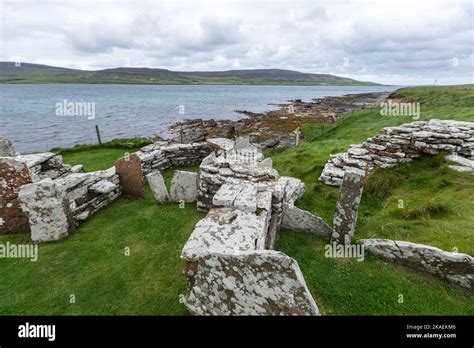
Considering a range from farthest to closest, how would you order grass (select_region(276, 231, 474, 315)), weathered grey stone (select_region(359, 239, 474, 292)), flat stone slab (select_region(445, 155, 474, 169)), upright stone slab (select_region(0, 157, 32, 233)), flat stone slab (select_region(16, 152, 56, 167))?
flat stone slab (select_region(445, 155, 474, 169))
flat stone slab (select_region(16, 152, 56, 167))
upright stone slab (select_region(0, 157, 32, 233))
weathered grey stone (select_region(359, 239, 474, 292))
grass (select_region(276, 231, 474, 315))

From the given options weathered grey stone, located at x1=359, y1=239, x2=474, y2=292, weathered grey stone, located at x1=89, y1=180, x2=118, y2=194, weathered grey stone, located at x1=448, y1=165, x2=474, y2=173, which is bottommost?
weathered grey stone, located at x1=359, y1=239, x2=474, y2=292

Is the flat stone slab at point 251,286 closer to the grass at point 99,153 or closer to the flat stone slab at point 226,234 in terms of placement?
the flat stone slab at point 226,234

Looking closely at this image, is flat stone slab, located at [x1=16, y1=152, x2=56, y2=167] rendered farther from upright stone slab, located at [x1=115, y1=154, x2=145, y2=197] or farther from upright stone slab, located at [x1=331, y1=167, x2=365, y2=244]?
upright stone slab, located at [x1=331, y1=167, x2=365, y2=244]

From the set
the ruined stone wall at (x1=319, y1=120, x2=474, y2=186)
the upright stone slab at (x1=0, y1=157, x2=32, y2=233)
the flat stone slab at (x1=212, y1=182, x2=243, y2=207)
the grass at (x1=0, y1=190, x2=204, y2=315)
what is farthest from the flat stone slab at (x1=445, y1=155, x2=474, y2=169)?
the upright stone slab at (x1=0, y1=157, x2=32, y2=233)

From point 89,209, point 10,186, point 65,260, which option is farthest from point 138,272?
point 10,186

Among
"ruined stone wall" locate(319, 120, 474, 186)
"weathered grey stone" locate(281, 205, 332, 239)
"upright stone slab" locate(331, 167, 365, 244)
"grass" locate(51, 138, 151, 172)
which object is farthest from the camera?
"grass" locate(51, 138, 151, 172)

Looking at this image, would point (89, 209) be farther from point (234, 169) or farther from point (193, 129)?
point (193, 129)

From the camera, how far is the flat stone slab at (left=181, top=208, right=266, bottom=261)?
5618 mm

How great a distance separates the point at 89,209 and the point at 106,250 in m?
2.77

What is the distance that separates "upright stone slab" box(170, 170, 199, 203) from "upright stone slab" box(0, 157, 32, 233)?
4857 mm

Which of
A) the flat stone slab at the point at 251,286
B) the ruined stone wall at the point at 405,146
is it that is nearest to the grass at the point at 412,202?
the ruined stone wall at the point at 405,146

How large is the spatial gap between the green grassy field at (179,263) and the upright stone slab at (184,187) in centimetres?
48

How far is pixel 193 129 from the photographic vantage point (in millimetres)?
42188

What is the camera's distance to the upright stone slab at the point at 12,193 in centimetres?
848
